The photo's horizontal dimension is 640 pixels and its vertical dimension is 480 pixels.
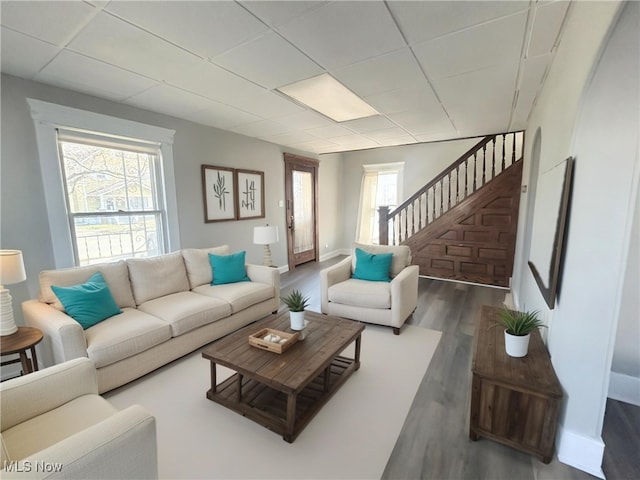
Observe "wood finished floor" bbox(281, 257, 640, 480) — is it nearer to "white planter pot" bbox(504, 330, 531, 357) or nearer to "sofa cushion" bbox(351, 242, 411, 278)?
"white planter pot" bbox(504, 330, 531, 357)

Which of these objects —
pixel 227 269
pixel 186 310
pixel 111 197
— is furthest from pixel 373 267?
pixel 111 197

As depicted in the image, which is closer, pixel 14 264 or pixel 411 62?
pixel 14 264

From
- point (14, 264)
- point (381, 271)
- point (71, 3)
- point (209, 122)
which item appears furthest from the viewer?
point (209, 122)


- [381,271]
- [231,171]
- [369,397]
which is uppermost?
[231,171]

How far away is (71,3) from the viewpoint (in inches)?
58.9

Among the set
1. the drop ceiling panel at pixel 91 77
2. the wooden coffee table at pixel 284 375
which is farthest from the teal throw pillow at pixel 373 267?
the drop ceiling panel at pixel 91 77

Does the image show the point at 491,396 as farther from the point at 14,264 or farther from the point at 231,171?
the point at 231,171

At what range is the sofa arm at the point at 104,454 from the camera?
2.84 feet

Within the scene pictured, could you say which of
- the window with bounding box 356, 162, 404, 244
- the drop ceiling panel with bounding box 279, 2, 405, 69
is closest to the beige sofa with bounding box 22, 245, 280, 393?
the drop ceiling panel with bounding box 279, 2, 405, 69

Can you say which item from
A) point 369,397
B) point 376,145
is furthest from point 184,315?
point 376,145

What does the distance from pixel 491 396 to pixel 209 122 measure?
401cm

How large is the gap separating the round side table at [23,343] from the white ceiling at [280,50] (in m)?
1.91
